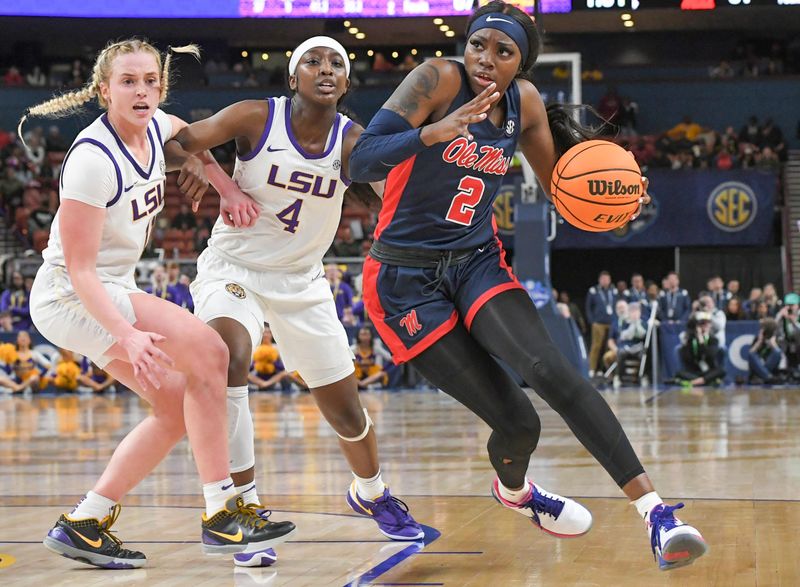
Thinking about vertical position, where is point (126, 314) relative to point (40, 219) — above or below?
below

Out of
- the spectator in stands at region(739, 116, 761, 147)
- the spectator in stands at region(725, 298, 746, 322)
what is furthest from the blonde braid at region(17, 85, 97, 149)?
the spectator in stands at region(739, 116, 761, 147)

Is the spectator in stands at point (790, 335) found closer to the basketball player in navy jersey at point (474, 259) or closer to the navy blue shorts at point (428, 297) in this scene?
the basketball player in navy jersey at point (474, 259)

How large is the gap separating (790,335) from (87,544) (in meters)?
13.7

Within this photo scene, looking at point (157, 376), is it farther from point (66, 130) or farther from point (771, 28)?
point (771, 28)

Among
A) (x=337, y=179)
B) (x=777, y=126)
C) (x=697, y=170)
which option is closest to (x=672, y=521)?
(x=337, y=179)

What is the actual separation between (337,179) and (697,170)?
1699 cm

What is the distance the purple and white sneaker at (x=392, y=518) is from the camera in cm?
488

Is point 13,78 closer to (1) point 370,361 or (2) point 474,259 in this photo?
(1) point 370,361

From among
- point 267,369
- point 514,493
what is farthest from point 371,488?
point 267,369

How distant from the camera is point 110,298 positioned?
4.14 m

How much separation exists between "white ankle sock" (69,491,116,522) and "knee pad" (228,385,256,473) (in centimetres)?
51

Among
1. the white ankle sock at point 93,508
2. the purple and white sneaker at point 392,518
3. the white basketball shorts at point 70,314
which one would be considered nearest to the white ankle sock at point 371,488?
the purple and white sneaker at point 392,518

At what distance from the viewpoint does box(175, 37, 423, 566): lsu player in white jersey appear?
4785 millimetres

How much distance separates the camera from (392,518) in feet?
16.1
